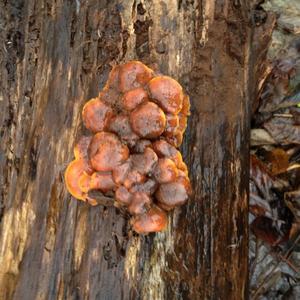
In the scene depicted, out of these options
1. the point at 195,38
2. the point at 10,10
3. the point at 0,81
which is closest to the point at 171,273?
the point at 195,38

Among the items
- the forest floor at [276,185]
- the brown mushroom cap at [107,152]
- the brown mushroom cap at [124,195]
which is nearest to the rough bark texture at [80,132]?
the brown mushroom cap at [124,195]

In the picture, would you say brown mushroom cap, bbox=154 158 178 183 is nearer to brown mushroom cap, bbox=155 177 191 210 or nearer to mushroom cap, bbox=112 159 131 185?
brown mushroom cap, bbox=155 177 191 210

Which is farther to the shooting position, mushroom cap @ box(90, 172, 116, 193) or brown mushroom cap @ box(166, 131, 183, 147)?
brown mushroom cap @ box(166, 131, 183, 147)

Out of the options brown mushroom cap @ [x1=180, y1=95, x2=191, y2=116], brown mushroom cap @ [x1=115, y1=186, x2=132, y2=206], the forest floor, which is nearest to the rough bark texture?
brown mushroom cap @ [x1=180, y1=95, x2=191, y2=116]

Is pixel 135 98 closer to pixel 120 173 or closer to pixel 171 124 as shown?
pixel 171 124

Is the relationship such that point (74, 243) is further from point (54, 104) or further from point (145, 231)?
point (54, 104)

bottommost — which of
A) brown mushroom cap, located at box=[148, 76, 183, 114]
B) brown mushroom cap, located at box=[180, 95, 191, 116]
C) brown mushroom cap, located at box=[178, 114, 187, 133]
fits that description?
brown mushroom cap, located at box=[178, 114, 187, 133]

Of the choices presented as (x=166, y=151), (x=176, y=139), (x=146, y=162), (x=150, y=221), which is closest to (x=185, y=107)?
(x=176, y=139)
